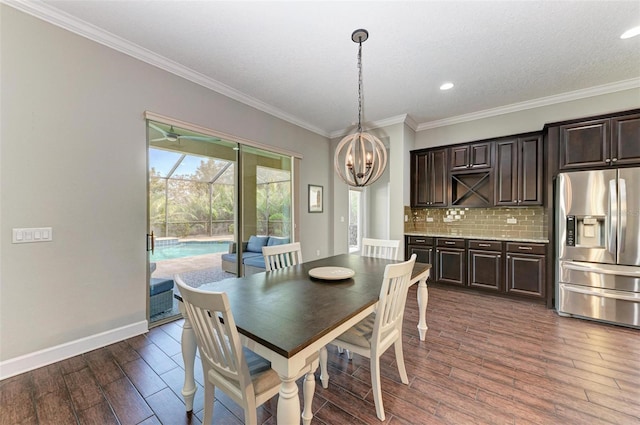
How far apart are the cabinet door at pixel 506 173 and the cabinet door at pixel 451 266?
1.06 meters

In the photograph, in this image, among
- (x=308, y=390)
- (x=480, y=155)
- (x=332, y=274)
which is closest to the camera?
(x=308, y=390)

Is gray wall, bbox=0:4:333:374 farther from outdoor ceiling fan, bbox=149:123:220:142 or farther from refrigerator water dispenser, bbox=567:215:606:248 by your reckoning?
refrigerator water dispenser, bbox=567:215:606:248

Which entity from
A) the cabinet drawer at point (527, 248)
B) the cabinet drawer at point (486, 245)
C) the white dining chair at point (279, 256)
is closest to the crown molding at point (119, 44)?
the white dining chair at point (279, 256)

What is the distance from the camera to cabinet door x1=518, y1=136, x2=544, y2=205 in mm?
3797

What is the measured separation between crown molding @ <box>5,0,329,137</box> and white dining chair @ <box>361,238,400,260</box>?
265cm

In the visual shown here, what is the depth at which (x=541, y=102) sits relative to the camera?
3.87 m

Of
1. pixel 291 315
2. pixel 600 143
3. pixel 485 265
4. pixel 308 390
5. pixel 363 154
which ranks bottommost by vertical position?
pixel 308 390

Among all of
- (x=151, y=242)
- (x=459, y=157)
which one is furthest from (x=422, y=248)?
(x=151, y=242)

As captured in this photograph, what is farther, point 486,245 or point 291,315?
point 486,245

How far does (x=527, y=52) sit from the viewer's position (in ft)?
8.83

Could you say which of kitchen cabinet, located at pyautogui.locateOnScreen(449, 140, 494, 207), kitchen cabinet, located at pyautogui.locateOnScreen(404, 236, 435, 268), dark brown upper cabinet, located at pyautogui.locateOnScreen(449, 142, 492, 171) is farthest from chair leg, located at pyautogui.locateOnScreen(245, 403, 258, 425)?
dark brown upper cabinet, located at pyautogui.locateOnScreen(449, 142, 492, 171)

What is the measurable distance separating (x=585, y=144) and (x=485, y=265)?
78.7 inches

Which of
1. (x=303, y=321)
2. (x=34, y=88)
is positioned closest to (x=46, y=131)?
(x=34, y=88)

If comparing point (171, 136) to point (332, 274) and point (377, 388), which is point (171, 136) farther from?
point (377, 388)
